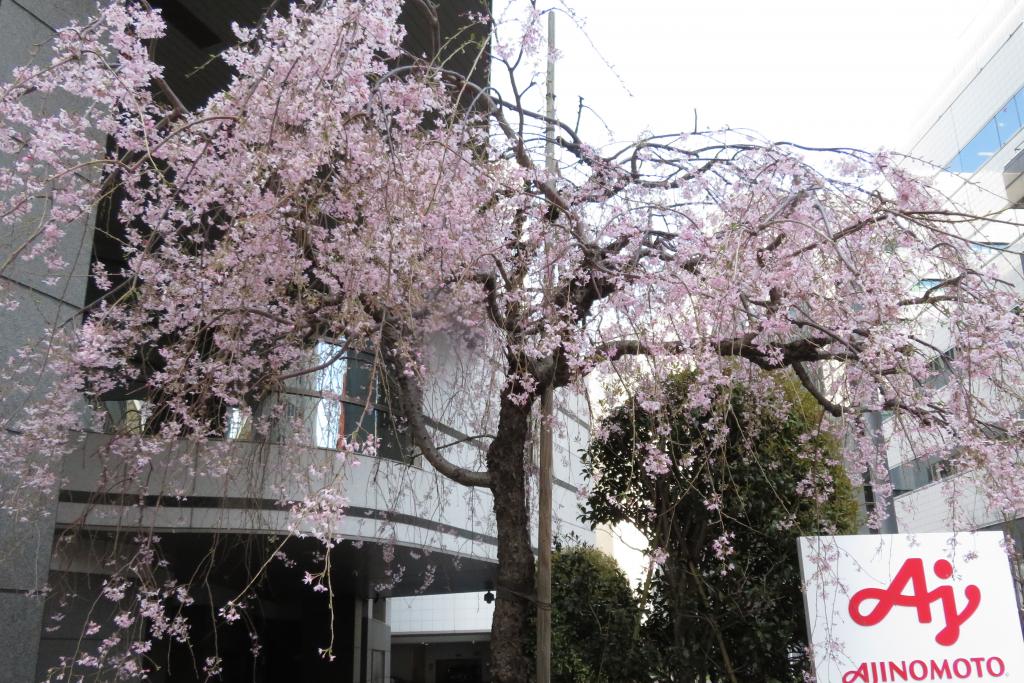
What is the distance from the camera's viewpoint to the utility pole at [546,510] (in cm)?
528

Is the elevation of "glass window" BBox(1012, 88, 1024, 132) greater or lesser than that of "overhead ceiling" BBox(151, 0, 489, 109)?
greater

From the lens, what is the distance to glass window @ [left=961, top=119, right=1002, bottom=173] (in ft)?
66.3

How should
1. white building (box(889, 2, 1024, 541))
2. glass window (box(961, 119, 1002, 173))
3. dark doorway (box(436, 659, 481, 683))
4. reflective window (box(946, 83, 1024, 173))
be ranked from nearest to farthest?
white building (box(889, 2, 1024, 541)), reflective window (box(946, 83, 1024, 173)), glass window (box(961, 119, 1002, 173)), dark doorway (box(436, 659, 481, 683))

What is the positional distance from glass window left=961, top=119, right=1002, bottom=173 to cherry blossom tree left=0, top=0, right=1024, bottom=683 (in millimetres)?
17753

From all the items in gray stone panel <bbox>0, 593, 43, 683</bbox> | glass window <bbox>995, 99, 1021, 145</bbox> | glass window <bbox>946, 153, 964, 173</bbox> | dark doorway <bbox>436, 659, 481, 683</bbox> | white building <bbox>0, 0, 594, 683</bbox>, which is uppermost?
glass window <bbox>946, 153, 964, 173</bbox>

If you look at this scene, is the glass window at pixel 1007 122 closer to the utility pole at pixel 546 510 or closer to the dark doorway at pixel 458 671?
the utility pole at pixel 546 510

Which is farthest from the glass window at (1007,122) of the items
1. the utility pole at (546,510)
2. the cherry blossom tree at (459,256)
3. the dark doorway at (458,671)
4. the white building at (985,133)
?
the dark doorway at (458,671)

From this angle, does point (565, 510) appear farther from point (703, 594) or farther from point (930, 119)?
point (930, 119)

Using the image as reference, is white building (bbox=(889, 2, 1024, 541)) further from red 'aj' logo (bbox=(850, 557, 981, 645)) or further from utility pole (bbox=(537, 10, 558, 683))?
utility pole (bbox=(537, 10, 558, 683))

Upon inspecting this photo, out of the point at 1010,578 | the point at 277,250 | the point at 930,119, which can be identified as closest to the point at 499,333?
the point at 277,250

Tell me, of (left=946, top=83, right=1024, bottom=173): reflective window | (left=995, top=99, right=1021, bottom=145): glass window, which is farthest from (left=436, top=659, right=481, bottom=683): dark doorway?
(left=995, top=99, right=1021, bottom=145): glass window

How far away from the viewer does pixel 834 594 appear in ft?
17.7

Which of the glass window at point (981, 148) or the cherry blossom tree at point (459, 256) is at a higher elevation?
the glass window at point (981, 148)

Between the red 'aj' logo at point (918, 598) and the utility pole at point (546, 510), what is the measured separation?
194cm
